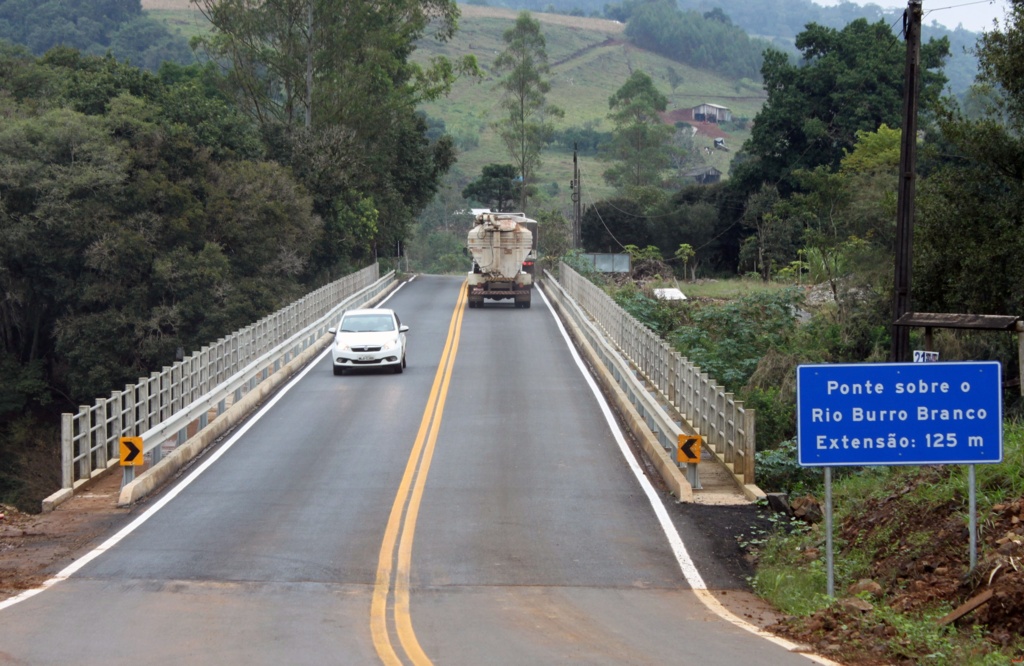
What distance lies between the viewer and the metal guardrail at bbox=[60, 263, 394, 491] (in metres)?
17.3

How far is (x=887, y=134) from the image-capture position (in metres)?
60.5

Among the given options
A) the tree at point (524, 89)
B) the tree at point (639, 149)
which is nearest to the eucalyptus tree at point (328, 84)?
the tree at point (524, 89)

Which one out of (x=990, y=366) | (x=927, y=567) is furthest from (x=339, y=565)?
(x=990, y=366)

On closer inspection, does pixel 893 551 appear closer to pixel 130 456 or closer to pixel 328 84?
pixel 130 456

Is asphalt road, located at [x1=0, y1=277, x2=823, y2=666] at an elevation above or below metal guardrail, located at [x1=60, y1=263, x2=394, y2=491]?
below

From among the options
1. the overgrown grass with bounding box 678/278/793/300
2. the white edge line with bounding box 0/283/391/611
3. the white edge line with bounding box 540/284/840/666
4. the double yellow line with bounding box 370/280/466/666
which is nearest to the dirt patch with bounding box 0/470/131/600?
the white edge line with bounding box 0/283/391/611

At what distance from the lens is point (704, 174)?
440 ft

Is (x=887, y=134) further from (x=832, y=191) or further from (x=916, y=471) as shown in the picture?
(x=916, y=471)

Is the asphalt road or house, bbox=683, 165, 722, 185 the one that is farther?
house, bbox=683, 165, 722, 185

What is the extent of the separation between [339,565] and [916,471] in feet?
22.6

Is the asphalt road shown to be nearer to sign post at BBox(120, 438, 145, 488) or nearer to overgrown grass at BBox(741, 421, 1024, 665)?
sign post at BBox(120, 438, 145, 488)

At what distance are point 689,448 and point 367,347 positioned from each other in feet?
49.3

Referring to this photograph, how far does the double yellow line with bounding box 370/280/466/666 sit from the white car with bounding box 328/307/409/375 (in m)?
4.85

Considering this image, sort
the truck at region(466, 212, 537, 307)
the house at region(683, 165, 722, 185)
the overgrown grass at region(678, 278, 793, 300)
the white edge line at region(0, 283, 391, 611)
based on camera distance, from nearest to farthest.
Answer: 1. the white edge line at region(0, 283, 391, 611)
2. the truck at region(466, 212, 537, 307)
3. the overgrown grass at region(678, 278, 793, 300)
4. the house at region(683, 165, 722, 185)
